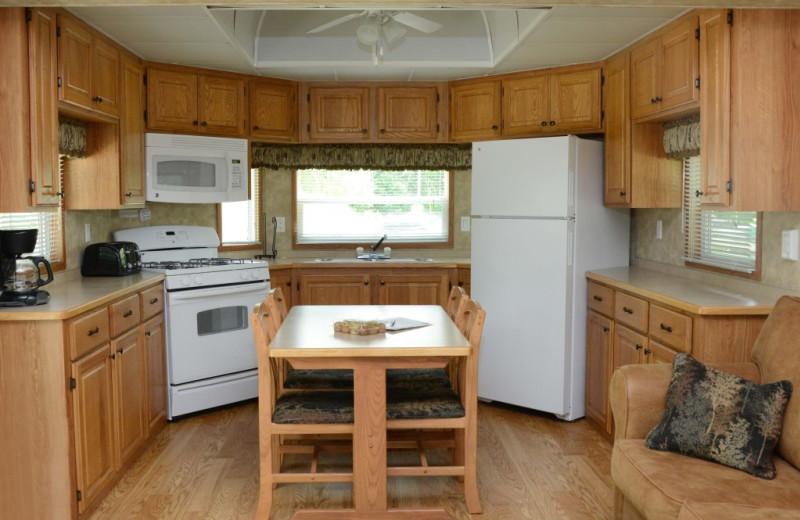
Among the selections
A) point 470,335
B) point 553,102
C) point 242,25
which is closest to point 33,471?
point 470,335

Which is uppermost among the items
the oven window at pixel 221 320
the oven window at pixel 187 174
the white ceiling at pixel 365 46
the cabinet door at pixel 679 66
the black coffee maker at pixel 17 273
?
the white ceiling at pixel 365 46

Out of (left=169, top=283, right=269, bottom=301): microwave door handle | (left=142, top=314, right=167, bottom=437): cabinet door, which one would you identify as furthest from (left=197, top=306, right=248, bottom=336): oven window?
(left=142, top=314, right=167, bottom=437): cabinet door

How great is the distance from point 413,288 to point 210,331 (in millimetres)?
1551

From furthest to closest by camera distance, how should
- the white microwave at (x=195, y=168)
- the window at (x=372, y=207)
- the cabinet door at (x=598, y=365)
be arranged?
the window at (x=372, y=207), the white microwave at (x=195, y=168), the cabinet door at (x=598, y=365)

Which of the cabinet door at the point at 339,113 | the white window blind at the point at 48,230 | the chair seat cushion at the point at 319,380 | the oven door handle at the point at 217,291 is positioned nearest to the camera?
the chair seat cushion at the point at 319,380

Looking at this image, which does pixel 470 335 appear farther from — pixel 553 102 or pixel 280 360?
pixel 553 102

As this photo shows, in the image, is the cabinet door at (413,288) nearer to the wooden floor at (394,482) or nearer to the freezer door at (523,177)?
the freezer door at (523,177)

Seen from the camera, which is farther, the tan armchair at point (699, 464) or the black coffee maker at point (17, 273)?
the black coffee maker at point (17, 273)

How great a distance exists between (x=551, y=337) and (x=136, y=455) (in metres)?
2.45

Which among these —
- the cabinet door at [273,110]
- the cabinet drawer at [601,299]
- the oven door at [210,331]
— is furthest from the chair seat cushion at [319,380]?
the cabinet door at [273,110]

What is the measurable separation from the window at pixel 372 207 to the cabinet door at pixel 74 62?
232 centimetres

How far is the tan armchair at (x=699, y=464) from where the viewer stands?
2.07 m

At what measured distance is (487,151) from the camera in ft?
15.0

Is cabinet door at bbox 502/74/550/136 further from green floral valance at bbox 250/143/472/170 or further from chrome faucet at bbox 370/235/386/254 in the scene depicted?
chrome faucet at bbox 370/235/386/254
